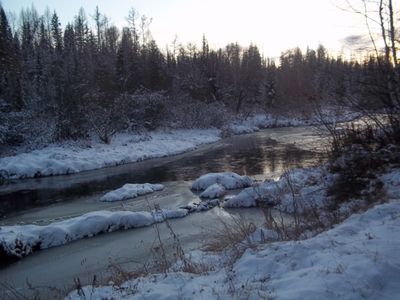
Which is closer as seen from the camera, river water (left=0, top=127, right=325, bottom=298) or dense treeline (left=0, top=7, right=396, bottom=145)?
river water (left=0, top=127, right=325, bottom=298)

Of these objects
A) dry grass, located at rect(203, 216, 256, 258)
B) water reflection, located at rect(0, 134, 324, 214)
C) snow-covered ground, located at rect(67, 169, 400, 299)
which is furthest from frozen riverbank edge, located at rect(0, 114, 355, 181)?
snow-covered ground, located at rect(67, 169, 400, 299)

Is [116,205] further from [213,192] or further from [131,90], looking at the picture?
[131,90]

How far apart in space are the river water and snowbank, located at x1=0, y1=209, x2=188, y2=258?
13.0 inches

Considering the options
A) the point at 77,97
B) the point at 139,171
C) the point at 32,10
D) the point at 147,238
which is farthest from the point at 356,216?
the point at 32,10

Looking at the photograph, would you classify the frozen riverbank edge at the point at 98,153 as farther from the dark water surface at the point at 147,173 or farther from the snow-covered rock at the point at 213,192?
the snow-covered rock at the point at 213,192

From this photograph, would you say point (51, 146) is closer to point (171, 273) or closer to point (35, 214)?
point (35, 214)

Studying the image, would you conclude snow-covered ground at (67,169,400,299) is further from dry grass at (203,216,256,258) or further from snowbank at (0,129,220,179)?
snowbank at (0,129,220,179)

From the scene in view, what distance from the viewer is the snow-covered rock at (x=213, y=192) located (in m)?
14.4

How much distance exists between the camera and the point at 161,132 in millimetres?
39062

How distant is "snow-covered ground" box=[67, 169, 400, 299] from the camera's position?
3.65m

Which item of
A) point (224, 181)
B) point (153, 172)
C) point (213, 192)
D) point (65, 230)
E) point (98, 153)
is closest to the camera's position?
point (65, 230)

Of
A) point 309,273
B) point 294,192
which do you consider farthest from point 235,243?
point 294,192

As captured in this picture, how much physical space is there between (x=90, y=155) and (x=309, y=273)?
2282 cm

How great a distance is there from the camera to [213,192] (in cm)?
1447
